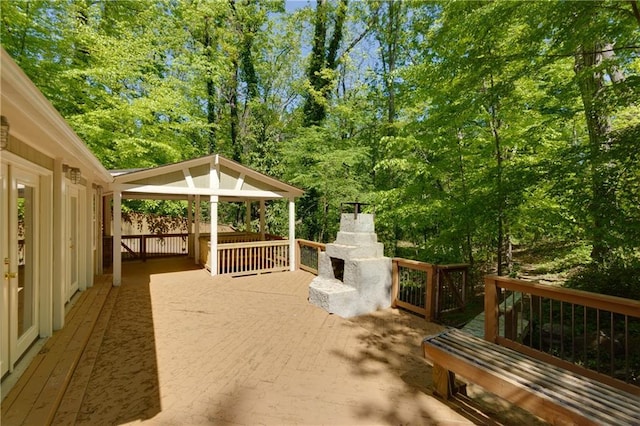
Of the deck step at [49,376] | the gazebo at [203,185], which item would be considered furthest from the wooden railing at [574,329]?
the gazebo at [203,185]

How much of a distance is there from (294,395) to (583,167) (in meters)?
4.86

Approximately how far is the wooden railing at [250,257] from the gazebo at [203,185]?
20 cm

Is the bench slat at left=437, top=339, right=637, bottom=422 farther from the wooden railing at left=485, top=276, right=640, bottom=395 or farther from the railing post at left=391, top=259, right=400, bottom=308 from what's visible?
the railing post at left=391, top=259, right=400, bottom=308

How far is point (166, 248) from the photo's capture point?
12.3 meters

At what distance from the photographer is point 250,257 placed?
864 centimetres

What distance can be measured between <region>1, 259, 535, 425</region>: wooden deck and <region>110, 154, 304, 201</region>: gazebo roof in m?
2.71

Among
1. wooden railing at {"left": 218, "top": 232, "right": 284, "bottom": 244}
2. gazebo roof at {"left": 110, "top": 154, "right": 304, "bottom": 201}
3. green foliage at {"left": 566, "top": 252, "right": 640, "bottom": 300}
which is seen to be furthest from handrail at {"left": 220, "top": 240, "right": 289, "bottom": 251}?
green foliage at {"left": 566, "top": 252, "right": 640, "bottom": 300}

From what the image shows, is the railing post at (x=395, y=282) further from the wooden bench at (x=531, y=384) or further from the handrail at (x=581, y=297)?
the wooden bench at (x=531, y=384)

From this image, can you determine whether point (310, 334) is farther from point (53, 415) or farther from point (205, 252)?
point (205, 252)

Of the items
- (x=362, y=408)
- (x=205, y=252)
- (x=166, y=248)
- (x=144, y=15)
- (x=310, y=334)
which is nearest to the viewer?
(x=362, y=408)

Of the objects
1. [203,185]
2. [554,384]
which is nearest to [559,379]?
[554,384]

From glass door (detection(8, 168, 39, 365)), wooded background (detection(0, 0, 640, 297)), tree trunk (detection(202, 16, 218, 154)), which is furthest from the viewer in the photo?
tree trunk (detection(202, 16, 218, 154))

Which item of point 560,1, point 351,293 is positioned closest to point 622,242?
point 560,1

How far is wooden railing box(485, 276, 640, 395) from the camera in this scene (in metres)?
2.81
